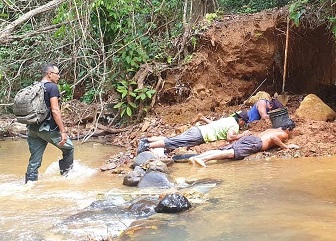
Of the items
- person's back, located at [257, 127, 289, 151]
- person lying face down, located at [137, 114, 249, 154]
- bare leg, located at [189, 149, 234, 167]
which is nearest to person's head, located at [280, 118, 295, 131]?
person's back, located at [257, 127, 289, 151]

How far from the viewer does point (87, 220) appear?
4.94 m

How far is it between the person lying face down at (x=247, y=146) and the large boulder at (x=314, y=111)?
1.49 meters

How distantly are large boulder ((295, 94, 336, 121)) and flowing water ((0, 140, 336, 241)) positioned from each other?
2093 millimetres

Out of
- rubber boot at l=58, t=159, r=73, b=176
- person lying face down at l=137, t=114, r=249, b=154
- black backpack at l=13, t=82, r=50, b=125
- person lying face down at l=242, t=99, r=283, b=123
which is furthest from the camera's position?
person lying face down at l=242, t=99, r=283, b=123

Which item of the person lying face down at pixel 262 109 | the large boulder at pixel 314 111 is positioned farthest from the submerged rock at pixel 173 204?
the large boulder at pixel 314 111

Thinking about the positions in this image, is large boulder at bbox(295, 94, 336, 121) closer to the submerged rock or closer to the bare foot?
the bare foot

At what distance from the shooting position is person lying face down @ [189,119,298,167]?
7.75 metres

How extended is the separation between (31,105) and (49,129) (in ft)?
1.57

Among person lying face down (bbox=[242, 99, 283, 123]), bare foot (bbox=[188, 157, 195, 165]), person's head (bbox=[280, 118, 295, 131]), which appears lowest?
bare foot (bbox=[188, 157, 195, 165])

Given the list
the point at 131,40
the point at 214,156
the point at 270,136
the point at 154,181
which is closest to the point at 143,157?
the point at 214,156

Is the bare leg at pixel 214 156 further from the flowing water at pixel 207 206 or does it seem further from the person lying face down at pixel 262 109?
the person lying face down at pixel 262 109

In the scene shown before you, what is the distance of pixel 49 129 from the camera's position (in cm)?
707

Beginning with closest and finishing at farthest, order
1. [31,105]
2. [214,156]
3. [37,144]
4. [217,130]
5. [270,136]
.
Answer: [31,105]
[37,144]
[214,156]
[270,136]
[217,130]

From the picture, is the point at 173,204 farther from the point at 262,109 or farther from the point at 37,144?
the point at 262,109
